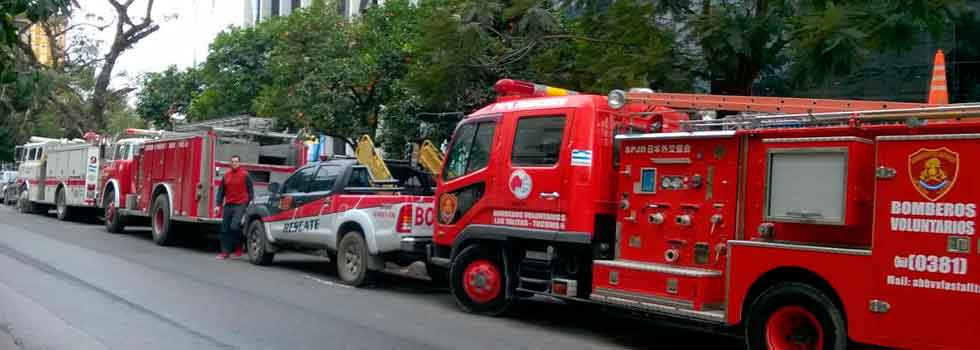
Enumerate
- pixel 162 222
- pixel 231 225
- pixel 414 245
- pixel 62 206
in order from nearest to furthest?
pixel 414 245
pixel 231 225
pixel 162 222
pixel 62 206

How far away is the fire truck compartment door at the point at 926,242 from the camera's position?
6.59 meters

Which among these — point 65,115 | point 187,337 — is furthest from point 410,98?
point 65,115

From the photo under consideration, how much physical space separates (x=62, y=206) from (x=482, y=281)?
1965 cm

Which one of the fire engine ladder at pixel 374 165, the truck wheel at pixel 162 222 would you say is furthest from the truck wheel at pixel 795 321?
the truck wheel at pixel 162 222

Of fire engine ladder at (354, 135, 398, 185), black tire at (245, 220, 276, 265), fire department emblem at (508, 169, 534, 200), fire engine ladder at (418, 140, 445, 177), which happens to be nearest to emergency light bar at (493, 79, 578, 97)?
fire department emblem at (508, 169, 534, 200)

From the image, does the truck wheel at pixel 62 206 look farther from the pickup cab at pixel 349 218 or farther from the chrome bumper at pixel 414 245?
the chrome bumper at pixel 414 245

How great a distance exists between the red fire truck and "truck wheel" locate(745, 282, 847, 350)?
Answer: 11.7 meters

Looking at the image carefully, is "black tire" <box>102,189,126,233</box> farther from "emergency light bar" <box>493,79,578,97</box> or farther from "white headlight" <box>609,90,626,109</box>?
"white headlight" <box>609,90,626,109</box>

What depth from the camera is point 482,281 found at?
1072cm

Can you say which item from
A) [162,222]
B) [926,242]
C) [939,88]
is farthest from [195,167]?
[926,242]

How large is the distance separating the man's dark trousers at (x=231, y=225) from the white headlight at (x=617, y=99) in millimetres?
8849

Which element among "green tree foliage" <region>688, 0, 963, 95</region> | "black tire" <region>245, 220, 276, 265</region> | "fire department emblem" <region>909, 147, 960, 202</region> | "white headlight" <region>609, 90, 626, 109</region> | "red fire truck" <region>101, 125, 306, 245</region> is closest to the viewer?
"fire department emblem" <region>909, 147, 960, 202</region>

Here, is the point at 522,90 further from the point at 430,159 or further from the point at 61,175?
the point at 61,175

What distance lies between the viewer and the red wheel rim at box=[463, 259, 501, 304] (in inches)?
418
